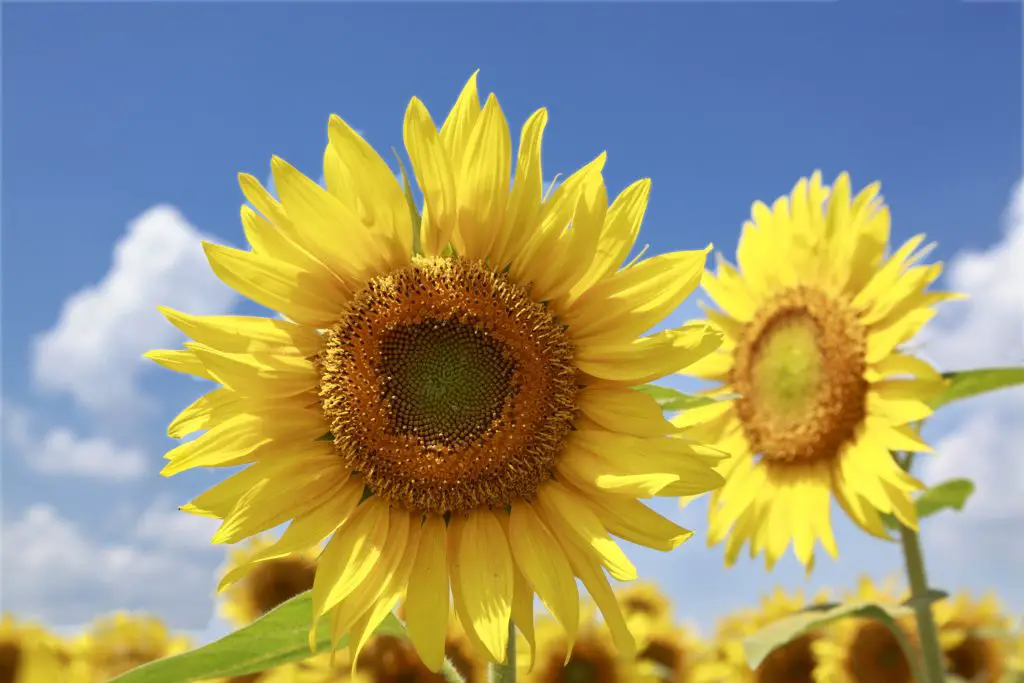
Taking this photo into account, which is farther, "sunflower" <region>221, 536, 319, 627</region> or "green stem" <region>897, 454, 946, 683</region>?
"sunflower" <region>221, 536, 319, 627</region>

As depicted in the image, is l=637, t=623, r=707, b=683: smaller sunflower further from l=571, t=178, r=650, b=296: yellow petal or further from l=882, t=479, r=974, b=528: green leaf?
l=571, t=178, r=650, b=296: yellow petal

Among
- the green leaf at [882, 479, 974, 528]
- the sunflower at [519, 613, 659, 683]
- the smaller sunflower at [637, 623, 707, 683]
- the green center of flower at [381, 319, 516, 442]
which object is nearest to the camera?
the green center of flower at [381, 319, 516, 442]

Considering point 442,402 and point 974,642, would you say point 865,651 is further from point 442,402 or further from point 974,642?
point 442,402

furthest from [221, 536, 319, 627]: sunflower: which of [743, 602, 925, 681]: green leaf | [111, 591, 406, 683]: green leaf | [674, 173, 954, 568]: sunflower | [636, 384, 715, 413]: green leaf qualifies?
[636, 384, 715, 413]: green leaf

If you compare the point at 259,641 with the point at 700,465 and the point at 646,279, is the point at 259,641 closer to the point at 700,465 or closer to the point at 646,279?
the point at 700,465

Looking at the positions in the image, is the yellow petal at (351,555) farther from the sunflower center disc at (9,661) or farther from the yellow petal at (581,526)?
the sunflower center disc at (9,661)

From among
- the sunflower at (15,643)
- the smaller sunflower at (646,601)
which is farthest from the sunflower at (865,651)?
the sunflower at (15,643)
